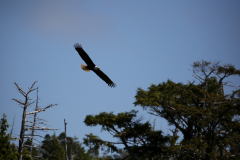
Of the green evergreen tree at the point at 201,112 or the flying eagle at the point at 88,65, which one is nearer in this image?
the flying eagle at the point at 88,65

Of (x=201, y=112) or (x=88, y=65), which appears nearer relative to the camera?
(x=88, y=65)

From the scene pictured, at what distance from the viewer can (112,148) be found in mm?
25359

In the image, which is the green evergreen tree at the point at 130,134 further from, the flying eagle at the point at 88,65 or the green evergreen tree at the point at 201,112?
the flying eagle at the point at 88,65

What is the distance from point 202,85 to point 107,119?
29.5 ft

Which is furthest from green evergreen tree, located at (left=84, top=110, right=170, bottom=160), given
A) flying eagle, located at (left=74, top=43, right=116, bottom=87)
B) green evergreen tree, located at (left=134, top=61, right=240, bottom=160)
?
flying eagle, located at (left=74, top=43, right=116, bottom=87)

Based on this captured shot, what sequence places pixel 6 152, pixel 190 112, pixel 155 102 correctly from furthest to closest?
pixel 155 102, pixel 190 112, pixel 6 152

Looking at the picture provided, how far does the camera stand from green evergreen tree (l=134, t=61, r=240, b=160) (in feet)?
66.7

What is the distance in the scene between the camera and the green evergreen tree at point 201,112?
20.3m

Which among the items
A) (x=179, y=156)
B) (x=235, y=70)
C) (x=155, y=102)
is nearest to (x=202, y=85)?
(x=235, y=70)

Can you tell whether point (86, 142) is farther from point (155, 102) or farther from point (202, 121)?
point (202, 121)

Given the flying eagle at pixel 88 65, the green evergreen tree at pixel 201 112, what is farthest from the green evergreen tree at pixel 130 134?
the flying eagle at pixel 88 65

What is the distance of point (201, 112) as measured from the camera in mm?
21375

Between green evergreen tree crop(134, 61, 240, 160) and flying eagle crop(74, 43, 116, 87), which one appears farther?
green evergreen tree crop(134, 61, 240, 160)

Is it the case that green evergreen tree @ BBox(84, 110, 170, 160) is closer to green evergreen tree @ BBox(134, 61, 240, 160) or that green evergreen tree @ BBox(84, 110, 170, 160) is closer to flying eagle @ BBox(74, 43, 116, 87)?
green evergreen tree @ BBox(134, 61, 240, 160)
